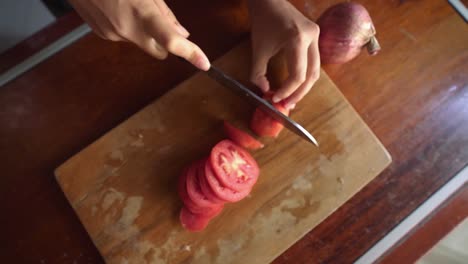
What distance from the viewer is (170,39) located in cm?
77

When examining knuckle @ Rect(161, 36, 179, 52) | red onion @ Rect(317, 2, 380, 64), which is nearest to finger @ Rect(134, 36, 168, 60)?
knuckle @ Rect(161, 36, 179, 52)

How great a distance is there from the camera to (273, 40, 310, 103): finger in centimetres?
101

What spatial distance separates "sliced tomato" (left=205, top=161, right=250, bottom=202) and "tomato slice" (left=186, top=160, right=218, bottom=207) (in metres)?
0.02

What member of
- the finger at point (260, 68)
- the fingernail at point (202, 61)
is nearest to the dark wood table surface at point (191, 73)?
the finger at point (260, 68)

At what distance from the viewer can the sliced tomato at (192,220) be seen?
1.09 metres

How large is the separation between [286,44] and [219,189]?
1.40ft

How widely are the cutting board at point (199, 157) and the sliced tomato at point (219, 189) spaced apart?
0.08 metres

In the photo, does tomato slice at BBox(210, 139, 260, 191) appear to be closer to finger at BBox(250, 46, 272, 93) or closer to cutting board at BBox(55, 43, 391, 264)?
cutting board at BBox(55, 43, 391, 264)

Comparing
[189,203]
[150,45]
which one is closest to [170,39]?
[150,45]

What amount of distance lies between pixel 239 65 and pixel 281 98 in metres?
0.20

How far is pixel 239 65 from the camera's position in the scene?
1221mm

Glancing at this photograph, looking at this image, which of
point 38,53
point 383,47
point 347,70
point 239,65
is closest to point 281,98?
point 239,65

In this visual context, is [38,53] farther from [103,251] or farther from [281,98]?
[281,98]

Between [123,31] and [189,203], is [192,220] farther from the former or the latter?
[123,31]
